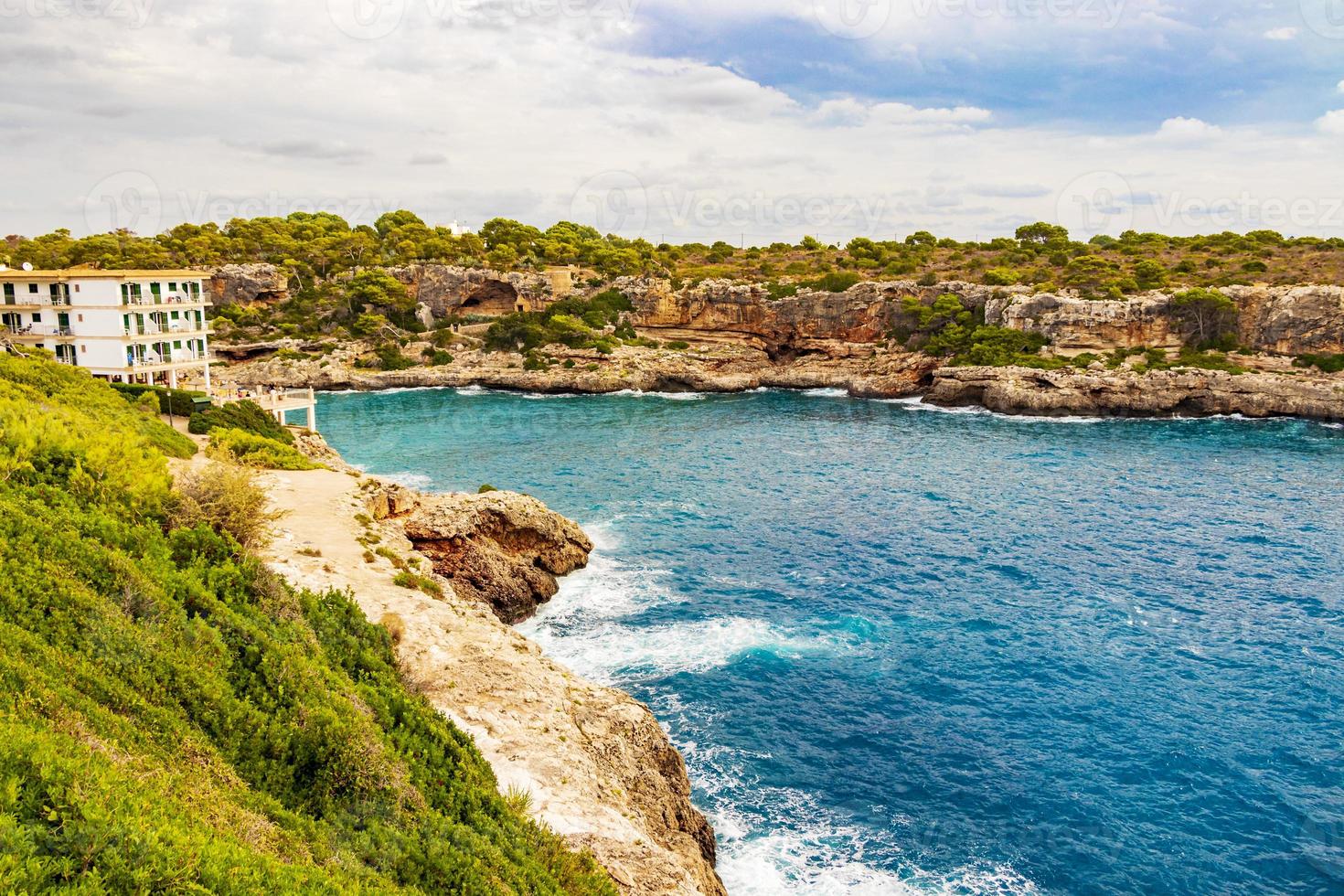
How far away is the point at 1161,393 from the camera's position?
2496 inches

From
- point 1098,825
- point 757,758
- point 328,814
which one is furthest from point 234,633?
point 1098,825

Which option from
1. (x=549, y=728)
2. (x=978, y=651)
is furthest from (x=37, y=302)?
(x=978, y=651)

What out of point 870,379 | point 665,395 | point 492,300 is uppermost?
point 492,300

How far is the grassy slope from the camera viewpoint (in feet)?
22.0

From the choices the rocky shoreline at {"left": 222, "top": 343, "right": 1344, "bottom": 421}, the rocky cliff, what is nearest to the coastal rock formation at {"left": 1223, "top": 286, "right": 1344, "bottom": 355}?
the rocky cliff

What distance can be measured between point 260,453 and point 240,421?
7084mm

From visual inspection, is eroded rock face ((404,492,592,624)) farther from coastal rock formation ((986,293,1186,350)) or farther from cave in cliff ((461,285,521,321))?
cave in cliff ((461,285,521,321))

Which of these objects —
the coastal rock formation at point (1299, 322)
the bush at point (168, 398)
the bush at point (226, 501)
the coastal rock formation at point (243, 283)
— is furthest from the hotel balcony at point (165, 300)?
the coastal rock formation at point (1299, 322)

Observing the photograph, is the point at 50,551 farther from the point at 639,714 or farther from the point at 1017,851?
the point at 1017,851

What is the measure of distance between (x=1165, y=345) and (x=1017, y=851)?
67601 millimetres

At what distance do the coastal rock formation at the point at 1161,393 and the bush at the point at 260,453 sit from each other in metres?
52.9

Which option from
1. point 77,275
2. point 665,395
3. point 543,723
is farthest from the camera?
point 665,395

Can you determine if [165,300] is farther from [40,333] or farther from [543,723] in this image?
[543,723]

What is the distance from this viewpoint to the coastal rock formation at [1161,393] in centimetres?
6100
